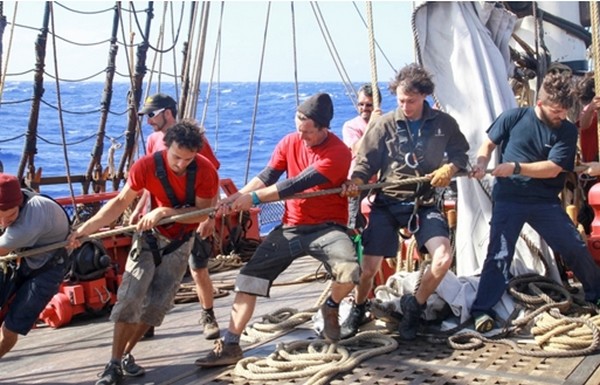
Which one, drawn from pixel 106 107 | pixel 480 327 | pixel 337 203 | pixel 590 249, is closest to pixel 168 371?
pixel 337 203

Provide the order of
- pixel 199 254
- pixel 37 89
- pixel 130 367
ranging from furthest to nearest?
pixel 37 89, pixel 199 254, pixel 130 367

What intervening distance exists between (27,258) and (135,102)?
5.20 meters

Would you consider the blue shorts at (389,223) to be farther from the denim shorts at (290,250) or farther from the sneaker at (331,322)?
the sneaker at (331,322)

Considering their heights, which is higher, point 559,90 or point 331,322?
point 559,90

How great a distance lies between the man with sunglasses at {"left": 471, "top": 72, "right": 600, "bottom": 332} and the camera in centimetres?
561

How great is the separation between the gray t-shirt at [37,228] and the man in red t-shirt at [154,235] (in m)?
0.11

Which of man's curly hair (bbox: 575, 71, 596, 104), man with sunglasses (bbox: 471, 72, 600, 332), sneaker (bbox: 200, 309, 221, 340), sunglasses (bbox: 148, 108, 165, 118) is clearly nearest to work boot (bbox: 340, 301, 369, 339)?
man with sunglasses (bbox: 471, 72, 600, 332)

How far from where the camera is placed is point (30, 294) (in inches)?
205

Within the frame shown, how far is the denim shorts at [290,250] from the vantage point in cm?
531

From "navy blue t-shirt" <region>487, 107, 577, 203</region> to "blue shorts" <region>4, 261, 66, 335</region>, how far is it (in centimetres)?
273

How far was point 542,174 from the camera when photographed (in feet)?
18.2

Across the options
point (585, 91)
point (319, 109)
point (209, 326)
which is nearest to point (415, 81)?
point (319, 109)

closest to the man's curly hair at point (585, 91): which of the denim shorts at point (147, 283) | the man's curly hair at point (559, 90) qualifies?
the man's curly hair at point (559, 90)

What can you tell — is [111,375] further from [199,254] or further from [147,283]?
[199,254]
